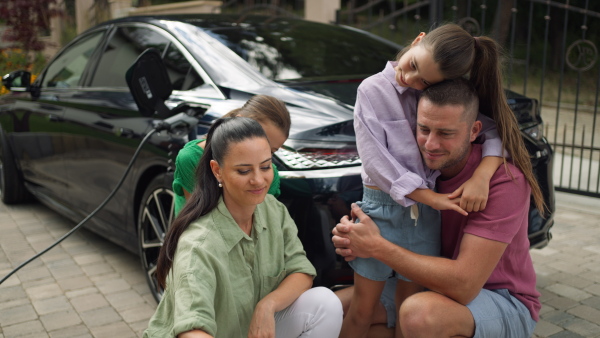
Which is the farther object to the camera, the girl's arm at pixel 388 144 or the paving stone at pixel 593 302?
the paving stone at pixel 593 302

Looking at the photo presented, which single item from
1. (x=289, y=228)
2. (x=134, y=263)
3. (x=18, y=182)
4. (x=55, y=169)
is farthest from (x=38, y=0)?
(x=289, y=228)

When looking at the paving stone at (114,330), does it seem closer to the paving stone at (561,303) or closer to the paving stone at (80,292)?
the paving stone at (80,292)

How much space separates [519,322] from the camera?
2268 millimetres

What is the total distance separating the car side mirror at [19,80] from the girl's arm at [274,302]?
3719 mm

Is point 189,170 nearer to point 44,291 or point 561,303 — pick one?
point 44,291

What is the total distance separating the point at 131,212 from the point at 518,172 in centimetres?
235

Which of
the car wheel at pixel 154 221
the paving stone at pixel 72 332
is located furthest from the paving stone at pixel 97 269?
the paving stone at pixel 72 332

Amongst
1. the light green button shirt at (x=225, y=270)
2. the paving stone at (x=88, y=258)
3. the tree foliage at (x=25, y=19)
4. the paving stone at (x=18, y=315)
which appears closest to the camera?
the light green button shirt at (x=225, y=270)

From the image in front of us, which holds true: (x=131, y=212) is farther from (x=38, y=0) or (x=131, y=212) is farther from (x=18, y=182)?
(x=38, y=0)

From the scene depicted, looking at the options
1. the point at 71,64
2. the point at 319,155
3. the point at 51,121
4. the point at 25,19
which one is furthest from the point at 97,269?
the point at 25,19

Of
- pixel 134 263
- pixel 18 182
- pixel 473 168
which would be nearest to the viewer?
pixel 473 168

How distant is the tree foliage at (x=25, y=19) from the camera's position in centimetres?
1141

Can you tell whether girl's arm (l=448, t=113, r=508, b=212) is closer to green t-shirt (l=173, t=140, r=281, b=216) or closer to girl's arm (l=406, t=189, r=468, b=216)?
girl's arm (l=406, t=189, r=468, b=216)

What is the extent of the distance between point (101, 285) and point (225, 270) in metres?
2.18
